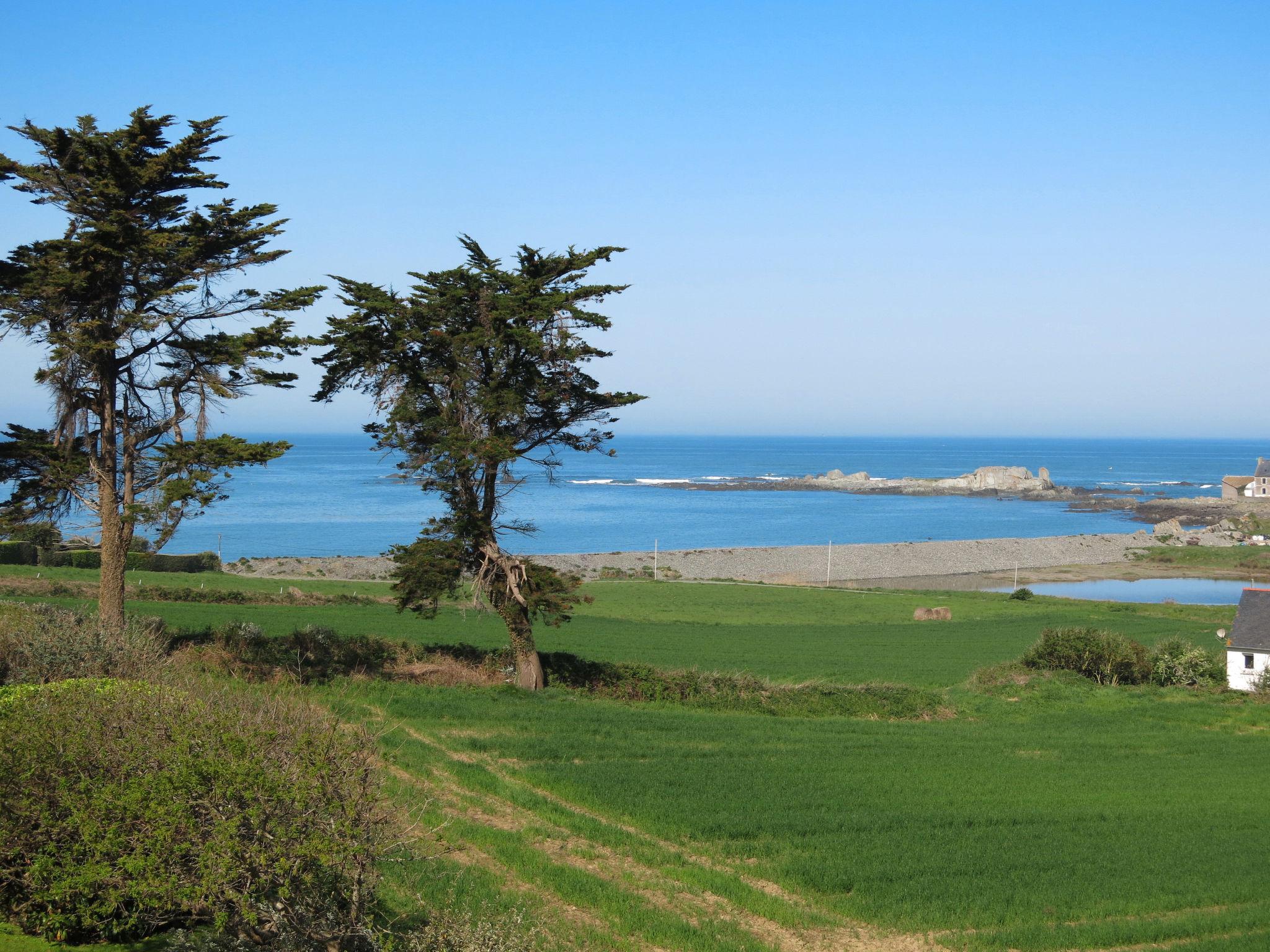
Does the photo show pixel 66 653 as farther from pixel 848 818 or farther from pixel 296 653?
pixel 848 818

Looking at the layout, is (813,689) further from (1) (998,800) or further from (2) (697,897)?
(2) (697,897)

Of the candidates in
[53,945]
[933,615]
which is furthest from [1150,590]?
[53,945]

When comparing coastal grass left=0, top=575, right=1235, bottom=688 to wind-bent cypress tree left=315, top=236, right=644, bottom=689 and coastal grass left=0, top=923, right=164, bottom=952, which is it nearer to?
wind-bent cypress tree left=315, top=236, right=644, bottom=689

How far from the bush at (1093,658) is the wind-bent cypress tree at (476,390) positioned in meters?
18.2

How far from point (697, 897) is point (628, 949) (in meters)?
1.77

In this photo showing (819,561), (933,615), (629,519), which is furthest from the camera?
(629,519)

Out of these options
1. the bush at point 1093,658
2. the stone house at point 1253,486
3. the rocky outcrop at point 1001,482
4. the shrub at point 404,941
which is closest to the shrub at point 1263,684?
the bush at point 1093,658

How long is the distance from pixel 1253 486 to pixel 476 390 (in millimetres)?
152609

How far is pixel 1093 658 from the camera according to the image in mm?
31969

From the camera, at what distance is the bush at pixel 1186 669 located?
32.4 m

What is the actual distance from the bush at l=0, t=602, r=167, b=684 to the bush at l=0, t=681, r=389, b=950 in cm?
464

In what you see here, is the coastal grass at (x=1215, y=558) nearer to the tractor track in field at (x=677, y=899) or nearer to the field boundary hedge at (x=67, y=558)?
the field boundary hedge at (x=67, y=558)

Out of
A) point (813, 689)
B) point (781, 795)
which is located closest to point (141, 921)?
point (781, 795)

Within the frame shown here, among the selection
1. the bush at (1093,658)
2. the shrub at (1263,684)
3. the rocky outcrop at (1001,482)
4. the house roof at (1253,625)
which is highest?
the rocky outcrop at (1001,482)
